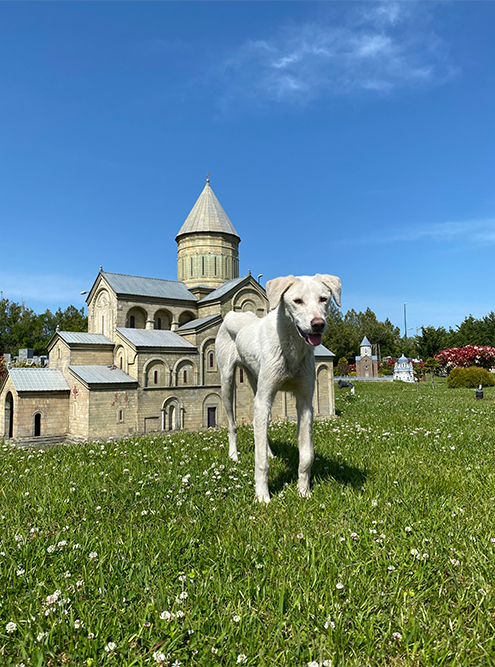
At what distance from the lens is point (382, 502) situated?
13.5 feet

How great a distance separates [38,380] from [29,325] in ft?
168

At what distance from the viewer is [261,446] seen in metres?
4.53

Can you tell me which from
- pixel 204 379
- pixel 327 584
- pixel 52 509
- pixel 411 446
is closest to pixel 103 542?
pixel 52 509

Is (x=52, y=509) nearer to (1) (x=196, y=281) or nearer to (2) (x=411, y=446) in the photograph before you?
(2) (x=411, y=446)

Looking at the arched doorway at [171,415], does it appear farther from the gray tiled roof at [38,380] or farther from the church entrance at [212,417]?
the gray tiled roof at [38,380]

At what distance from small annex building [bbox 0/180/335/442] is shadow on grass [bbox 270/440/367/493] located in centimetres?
1586

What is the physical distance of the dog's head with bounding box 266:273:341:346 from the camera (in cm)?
385

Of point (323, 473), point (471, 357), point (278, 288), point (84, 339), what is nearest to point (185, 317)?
point (84, 339)

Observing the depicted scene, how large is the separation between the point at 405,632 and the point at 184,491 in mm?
2804

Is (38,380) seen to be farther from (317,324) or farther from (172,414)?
(317,324)

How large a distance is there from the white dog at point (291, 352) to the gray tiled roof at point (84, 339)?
24.0 m

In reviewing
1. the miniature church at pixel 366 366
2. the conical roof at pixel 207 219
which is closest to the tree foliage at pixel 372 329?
the miniature church at pixel 366 366

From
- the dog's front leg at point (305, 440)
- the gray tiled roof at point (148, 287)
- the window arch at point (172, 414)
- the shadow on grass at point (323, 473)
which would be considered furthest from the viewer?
the gray tiled roof at point (148, 287)

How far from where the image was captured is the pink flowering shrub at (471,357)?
48875mm
